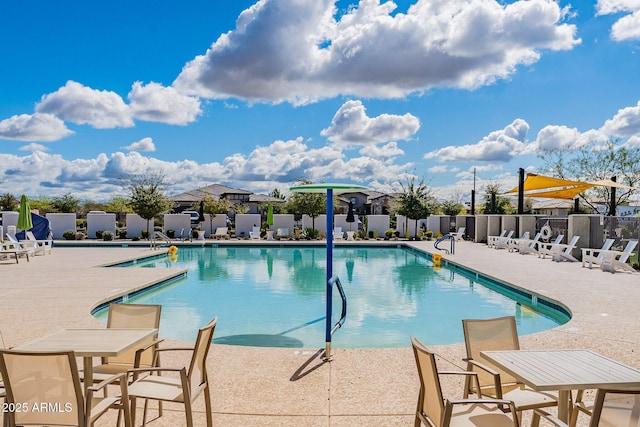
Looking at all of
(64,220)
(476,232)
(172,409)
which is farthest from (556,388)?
(64,220)

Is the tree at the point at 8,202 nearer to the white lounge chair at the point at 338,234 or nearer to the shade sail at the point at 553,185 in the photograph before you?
the white lounge chair at the point at 338,234

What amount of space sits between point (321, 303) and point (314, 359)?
518 cm

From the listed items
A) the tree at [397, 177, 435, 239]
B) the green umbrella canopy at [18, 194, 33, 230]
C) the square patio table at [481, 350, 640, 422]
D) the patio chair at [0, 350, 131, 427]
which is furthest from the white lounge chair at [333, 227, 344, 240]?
the patio chair at [0, 350, 131, 427]

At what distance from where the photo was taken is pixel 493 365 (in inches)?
130

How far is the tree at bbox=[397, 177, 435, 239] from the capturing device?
26.5 meters

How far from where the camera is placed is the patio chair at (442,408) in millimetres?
2604

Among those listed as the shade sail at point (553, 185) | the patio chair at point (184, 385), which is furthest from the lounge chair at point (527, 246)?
the patio chair at point (184, 385)

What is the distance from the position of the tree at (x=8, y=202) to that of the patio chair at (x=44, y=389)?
40.5 meters

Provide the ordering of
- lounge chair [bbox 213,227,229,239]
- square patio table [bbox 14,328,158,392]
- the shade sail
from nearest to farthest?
square patio table [bbox 14,328,158,392], the shade sail, lounge chair [bbox 213,227,229,239]

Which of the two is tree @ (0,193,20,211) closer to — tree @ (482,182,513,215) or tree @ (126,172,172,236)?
Result: tree @ (126,172,172,236)

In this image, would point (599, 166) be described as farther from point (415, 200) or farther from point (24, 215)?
point (24, 215)

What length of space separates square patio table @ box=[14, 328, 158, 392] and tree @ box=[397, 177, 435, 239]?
77.7 feet

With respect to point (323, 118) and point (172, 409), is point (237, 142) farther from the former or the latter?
point (172, 409)

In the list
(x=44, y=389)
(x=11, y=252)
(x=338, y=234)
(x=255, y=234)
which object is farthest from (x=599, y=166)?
(x=44, y=389)
